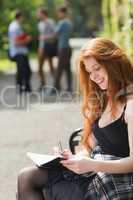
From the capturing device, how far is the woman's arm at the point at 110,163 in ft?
13.7

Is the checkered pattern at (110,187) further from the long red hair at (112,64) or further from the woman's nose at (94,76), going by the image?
the woman's nose at (94,76)

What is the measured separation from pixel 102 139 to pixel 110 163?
0.87 ft

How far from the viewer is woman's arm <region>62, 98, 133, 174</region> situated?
418 cm

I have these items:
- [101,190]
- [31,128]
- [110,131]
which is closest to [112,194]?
[101,190]

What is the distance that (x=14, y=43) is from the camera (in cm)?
1386

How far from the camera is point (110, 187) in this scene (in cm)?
426

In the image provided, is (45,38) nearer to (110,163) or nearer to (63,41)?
(63,41)

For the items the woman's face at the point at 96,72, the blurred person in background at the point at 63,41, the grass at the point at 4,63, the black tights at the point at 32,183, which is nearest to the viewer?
the woman's face at the point at 96,72

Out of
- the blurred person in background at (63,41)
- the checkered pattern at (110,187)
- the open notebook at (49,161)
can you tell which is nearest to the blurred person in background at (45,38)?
the blurred person in background at (63,41)

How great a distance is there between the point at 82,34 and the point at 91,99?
40268 millimetres

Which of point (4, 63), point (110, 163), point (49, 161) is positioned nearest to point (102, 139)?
point (110, 163)

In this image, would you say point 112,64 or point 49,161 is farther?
point 49,161

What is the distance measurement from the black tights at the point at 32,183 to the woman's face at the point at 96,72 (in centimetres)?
70

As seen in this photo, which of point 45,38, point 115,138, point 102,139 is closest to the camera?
point 115,138
